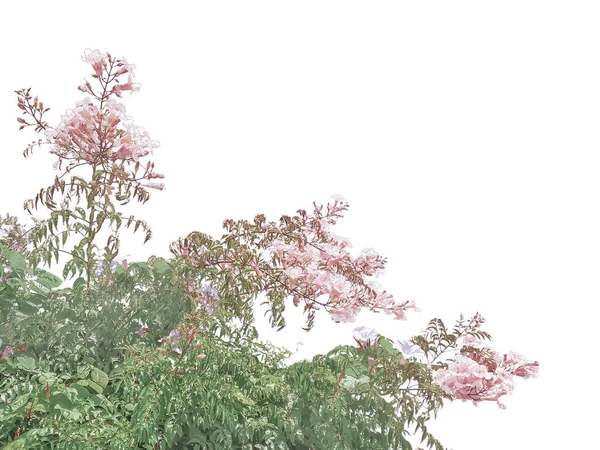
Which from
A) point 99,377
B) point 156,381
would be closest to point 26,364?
point 99,377

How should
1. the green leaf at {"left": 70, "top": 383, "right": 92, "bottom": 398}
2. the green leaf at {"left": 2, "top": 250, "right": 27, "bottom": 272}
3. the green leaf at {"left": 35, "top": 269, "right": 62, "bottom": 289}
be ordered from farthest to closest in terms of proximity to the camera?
the green leaf at {"left": 35, "top": 269, "right": 62, "bottom": 289} → the green leaf at {"left": 2, "top": 250, "right": 27, "bottom": 272} → the green leaf at {"left": 70, "top": 383, "right": 92, "bottom": 398}

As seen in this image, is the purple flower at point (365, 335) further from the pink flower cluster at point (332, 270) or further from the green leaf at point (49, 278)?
the green leaf at point (49, 278)

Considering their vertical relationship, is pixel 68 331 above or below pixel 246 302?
below

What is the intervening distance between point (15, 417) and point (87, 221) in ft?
3.21

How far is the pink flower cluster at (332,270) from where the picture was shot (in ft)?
12.4

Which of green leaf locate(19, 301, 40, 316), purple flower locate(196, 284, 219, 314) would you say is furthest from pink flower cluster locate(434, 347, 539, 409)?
green leaf locate(19, 301, 40, 316)

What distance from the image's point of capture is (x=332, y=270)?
3.87 metres

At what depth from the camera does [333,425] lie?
3188 mm

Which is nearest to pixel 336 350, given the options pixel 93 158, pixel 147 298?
pixel 147 298

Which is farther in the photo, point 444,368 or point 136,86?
point 136,86

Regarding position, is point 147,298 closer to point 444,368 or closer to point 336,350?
point 336,350

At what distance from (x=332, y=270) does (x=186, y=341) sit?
1170mm

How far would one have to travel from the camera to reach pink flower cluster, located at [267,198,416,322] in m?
3.77

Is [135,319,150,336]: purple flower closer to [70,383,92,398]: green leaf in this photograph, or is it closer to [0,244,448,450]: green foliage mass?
[0,244,448,450]: green foliage mass
